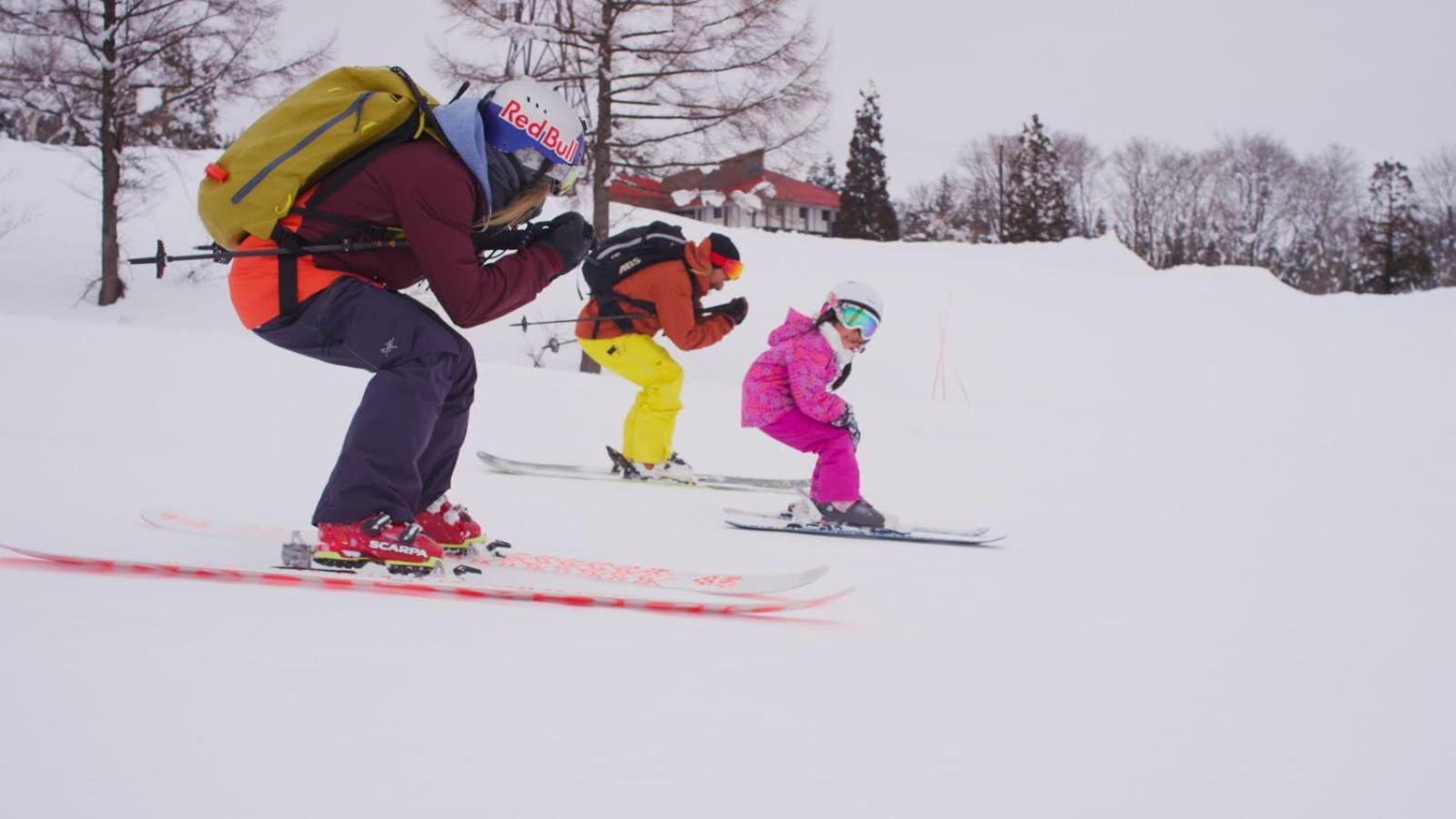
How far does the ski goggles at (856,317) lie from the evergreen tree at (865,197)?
151 ft

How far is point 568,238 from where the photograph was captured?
3.48 metres

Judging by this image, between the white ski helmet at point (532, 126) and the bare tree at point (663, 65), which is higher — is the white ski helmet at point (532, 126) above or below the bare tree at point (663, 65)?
below

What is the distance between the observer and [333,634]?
2352mm

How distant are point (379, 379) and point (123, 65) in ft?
58.8

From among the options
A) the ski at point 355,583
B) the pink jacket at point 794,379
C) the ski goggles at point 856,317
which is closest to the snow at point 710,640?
the ski at point 355,583

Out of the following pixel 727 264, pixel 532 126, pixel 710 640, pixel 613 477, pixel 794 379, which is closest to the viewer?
pixel 710 640

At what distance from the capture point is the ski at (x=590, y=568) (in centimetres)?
332

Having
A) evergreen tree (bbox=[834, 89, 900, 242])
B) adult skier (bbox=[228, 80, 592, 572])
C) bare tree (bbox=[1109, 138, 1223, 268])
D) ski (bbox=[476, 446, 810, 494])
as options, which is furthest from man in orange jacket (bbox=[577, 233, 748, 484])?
bare tree (bbox=[1109, 138, 1223, 268])

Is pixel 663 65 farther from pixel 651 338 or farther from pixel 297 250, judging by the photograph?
pixel 297 250

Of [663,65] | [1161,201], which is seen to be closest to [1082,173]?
[1161,201]

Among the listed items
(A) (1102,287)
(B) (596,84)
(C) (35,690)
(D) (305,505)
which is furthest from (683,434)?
(A) (1102,287)

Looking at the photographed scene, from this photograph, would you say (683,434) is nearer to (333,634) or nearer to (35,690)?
(333,634)

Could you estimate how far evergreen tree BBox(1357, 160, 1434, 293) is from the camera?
45156 millimetres

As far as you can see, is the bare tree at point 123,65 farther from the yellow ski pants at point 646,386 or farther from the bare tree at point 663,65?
the yellow ski pants at point 646,386
